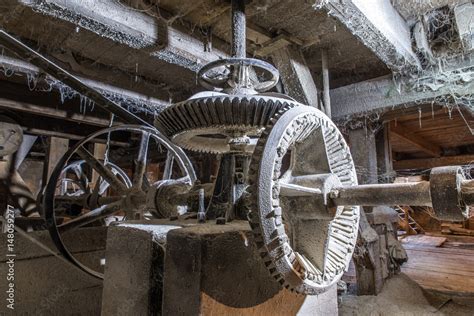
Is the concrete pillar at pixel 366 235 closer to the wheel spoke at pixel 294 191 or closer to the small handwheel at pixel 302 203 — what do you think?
the small handwheel at pixel 302 203

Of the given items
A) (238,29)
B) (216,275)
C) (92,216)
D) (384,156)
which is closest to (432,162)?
(384,156)

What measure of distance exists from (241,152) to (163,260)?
0.35 metres

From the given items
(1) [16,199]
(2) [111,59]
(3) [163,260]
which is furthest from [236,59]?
(1) [16,199]

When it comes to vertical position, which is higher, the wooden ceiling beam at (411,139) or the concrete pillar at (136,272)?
the wooden ceiling beam at (411,139)

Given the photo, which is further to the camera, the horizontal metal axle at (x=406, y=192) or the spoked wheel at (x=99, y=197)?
the spoked wheel at (x=99, y=197)

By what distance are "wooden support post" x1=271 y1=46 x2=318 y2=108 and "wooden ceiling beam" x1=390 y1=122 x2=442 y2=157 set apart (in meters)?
1.64

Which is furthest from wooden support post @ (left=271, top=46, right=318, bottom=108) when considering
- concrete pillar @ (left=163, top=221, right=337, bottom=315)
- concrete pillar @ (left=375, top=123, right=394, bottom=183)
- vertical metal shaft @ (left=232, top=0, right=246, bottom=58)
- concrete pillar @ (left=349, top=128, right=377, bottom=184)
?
concrete pillar @ (left=163, top=221, right=337, bottom=315)

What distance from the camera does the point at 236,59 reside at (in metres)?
0.84

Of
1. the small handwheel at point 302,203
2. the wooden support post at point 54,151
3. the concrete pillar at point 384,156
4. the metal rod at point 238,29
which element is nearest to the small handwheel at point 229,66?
the metal rod at point 238,29

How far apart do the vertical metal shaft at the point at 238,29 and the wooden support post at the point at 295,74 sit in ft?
1.43

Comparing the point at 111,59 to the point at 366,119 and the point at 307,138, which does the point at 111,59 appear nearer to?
the point at 307,138

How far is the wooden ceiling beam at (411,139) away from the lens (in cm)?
286

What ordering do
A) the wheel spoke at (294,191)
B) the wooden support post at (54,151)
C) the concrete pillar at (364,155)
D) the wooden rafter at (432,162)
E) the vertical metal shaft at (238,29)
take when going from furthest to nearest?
1. the wooden rafter at (432,162)
2. the wooden support post at (54,151)
3. the concrete pillar at (364,155)
4. the vertical metal shaft at (238,29)
5. the wheel spoke at (294,191)

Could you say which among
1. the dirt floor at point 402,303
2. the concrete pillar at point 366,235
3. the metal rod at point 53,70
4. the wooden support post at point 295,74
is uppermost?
the wooden support post at point 295,74
